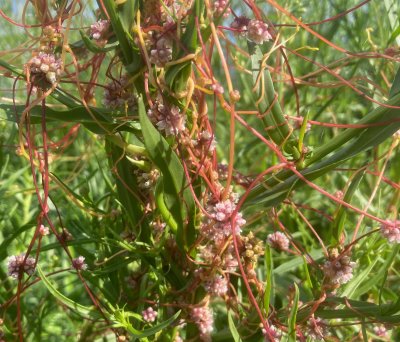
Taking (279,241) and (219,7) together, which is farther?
(279,241)

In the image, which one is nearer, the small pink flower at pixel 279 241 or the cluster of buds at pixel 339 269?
the cluster of buds at pixel 339 269

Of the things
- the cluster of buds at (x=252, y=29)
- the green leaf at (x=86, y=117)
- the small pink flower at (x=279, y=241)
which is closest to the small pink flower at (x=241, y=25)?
the cluster of buds at (x=252, y=29)

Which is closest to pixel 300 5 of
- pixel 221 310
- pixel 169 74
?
pixel 221 310

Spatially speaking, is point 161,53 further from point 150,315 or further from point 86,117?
point 150,315

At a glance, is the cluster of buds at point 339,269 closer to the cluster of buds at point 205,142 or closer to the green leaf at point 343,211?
the green leaf at point 343,211

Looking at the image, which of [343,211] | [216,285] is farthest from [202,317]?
[343,211]

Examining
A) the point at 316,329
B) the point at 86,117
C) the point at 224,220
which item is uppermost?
the point at 86,117
